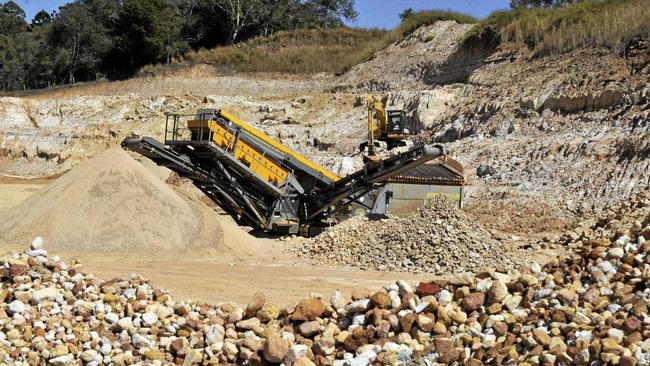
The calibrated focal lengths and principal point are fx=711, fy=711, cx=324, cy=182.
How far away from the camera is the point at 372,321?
610 cm

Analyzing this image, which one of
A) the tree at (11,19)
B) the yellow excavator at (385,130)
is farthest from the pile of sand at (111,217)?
the tree at (11,19)

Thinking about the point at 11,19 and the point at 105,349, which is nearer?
the point at 105,349

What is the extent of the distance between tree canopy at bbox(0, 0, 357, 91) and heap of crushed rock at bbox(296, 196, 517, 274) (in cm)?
3301

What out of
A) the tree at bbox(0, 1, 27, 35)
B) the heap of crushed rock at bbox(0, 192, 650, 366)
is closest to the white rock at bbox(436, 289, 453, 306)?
the heap of crushed rock at bbox(0, 192, 650, 366)

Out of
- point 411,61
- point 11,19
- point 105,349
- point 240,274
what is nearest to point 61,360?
point 105,349

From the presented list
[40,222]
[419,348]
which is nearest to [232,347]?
[419,348]

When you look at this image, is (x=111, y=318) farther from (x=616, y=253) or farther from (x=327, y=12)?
(x=327, y=12)

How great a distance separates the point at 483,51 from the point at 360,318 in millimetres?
25259

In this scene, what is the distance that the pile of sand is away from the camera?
37.8 feet

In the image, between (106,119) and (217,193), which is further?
(106,119)

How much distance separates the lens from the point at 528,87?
2400 cm

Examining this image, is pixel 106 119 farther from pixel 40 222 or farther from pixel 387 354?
pixel 387 354

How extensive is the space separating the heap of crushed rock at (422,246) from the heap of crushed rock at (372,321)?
16.0ft

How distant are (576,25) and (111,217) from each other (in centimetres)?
1921
